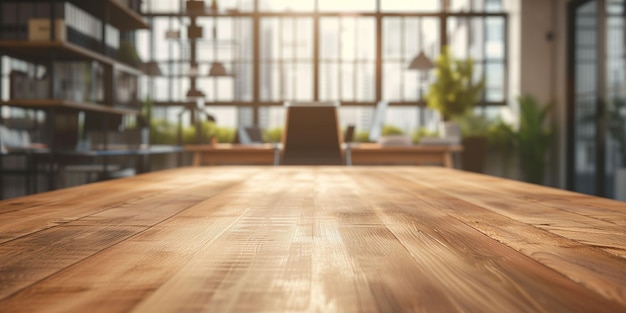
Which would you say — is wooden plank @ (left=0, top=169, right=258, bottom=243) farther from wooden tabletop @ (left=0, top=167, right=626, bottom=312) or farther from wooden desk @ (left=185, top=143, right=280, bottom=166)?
wooden desk @ (left=185, top=143, right=280, bottom=166)

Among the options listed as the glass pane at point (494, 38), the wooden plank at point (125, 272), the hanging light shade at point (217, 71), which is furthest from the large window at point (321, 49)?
the wooden plank at point (125, 272)

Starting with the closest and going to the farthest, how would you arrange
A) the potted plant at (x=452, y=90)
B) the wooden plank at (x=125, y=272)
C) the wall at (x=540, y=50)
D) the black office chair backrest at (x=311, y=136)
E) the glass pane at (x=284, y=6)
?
the wooden plank at (x=125, y=272) → the black office chair backrest at (x=311, y=136) → the potted plant at (x=452, y=90) → the wall at (x=540, y=50) → the glass pane at (x=284, y=6)

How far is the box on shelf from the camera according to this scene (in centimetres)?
438

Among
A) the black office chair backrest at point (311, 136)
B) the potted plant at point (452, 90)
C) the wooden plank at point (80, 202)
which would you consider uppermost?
the potted plant at point (452, 90)

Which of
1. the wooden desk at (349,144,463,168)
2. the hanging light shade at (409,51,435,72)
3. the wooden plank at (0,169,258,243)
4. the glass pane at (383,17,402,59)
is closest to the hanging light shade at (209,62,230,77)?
the hanging light shade at (409,51,435,72)

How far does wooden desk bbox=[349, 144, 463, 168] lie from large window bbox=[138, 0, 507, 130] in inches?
191

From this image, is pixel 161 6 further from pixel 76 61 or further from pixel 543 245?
pixel 543 245

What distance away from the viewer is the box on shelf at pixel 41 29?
172 inches

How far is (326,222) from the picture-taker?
83 centimetres

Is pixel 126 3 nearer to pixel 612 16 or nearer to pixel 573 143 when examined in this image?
pixel 612 16

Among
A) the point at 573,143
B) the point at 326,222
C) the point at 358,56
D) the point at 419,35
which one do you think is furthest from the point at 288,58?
the point at 326,222

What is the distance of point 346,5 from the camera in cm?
952

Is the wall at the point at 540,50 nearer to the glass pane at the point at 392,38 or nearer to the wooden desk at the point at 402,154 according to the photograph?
the glass pane at the point at 392,38

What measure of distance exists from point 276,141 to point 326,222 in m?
7.94
